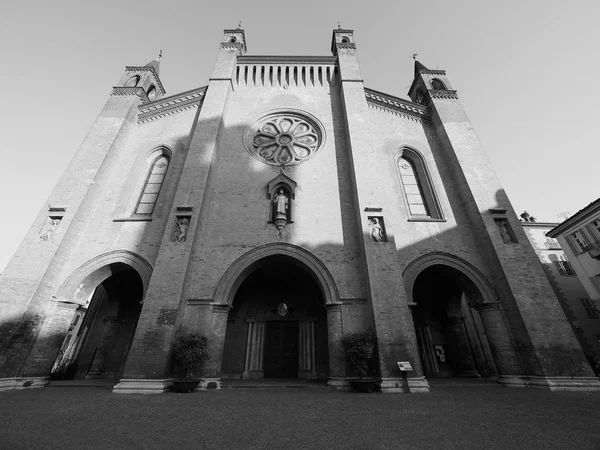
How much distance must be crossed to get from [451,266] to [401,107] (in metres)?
8.59

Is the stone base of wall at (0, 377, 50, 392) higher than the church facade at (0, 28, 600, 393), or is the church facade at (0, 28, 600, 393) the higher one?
the church facade at (0, 28, 600, 393)

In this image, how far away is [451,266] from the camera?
394 inches

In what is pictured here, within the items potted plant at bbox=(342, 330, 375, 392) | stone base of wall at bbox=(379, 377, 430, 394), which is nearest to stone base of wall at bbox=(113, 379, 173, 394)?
potted plant at bbox=(342, 330, 375, 392)

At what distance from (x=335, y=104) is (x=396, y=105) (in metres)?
3.17

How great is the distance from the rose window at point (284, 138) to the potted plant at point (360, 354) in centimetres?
773

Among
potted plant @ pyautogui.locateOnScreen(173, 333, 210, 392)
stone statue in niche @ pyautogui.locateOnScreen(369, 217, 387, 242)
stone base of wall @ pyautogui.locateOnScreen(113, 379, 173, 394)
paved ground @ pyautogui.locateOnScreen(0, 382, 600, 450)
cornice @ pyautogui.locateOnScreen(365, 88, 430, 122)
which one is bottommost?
paved ground @ pyautogui.locateOnScreen(0, 382, 600, 450)

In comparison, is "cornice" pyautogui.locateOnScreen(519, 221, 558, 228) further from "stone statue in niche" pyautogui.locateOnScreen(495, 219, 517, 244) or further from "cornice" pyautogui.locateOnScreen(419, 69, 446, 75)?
"stone statue in niche" pyautogui.locateOnScreen(495, 219, 517, 244)

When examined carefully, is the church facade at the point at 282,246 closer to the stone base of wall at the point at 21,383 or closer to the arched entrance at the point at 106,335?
the arched entrance at the point at 106,335

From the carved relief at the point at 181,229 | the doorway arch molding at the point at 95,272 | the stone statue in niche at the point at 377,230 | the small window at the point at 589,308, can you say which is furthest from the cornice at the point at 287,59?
the small window at the point at 589,308

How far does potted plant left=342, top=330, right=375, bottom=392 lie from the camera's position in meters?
7.36

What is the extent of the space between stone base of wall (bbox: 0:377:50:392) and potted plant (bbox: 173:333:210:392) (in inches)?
172

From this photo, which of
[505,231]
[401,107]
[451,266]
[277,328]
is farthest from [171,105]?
[505,231]

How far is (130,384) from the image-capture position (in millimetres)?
7359

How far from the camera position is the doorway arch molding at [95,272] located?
9.45 m
